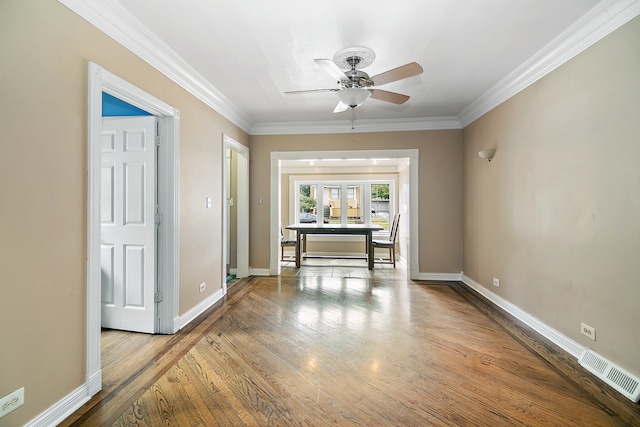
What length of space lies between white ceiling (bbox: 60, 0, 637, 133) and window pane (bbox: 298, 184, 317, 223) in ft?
14.1

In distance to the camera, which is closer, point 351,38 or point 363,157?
point 351,38

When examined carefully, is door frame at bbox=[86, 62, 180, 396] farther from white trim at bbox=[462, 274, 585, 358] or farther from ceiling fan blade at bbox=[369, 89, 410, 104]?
white trim at bbox=[462, 274, 585, 358]

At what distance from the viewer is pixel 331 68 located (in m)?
2.28

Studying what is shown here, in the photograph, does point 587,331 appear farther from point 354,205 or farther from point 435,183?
point 354,205

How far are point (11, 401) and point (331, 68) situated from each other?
2.73m

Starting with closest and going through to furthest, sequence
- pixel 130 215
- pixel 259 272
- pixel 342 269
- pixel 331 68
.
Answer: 1. pixel 331 68
2. pixel 130 215
3. pixel 259 272
4. pixel 342 269

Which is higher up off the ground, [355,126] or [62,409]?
[355,126]

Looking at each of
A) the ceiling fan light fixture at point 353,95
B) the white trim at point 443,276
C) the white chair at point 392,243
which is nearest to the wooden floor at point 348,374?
the white trim at point 443,276

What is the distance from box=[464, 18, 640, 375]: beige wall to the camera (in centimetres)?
195

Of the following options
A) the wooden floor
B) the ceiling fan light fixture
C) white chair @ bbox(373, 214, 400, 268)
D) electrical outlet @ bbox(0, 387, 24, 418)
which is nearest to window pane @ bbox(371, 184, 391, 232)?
white chair @ bbox(373, 214, 400, 268)

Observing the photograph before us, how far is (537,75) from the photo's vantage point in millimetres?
2826

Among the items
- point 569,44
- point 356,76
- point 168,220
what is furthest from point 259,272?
point 569,44

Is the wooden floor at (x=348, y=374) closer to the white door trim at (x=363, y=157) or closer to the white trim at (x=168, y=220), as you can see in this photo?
the white trim at (x=168, y=220)

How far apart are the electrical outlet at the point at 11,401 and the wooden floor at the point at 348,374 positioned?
0.32 meters
